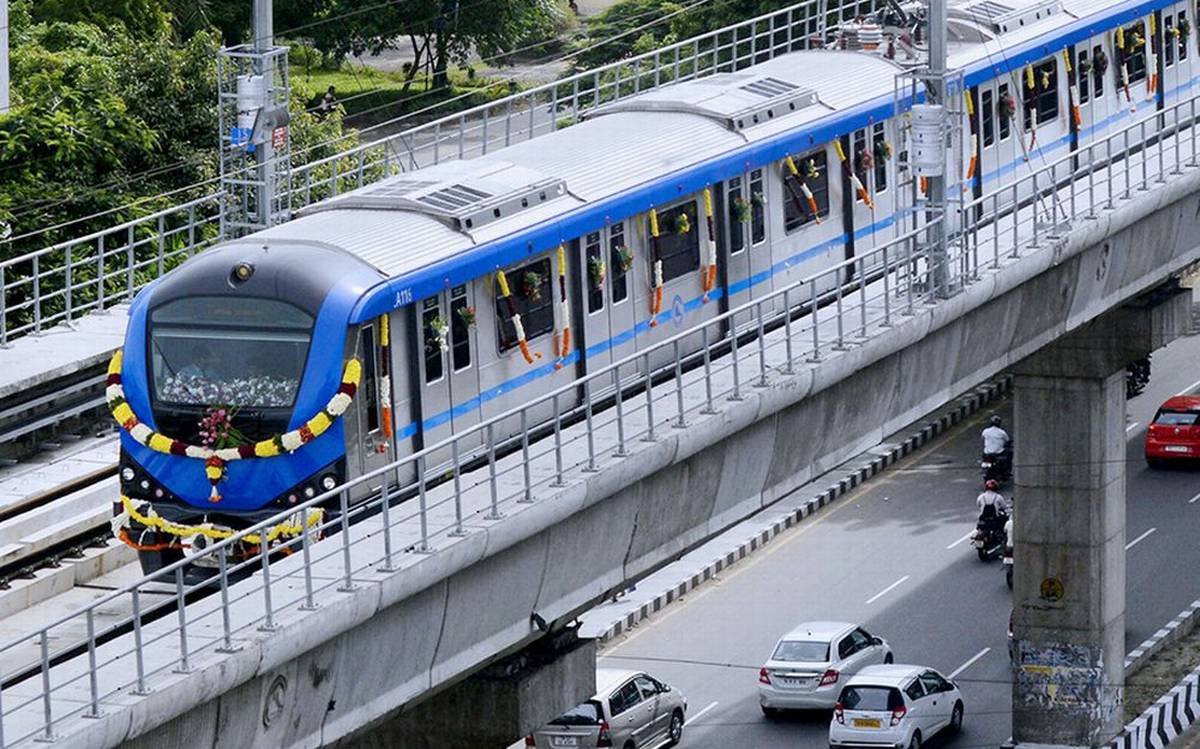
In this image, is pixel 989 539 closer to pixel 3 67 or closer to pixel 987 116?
pixel 987 116

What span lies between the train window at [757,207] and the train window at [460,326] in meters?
5.56

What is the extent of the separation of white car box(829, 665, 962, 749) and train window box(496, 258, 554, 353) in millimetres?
11081

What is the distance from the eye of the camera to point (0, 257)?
3981cm

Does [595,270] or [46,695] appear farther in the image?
[595,270]

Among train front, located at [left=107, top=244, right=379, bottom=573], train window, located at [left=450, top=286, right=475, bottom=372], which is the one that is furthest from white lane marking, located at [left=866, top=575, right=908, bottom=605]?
train front, located at [left=107, top=244, right=379, bottom=573]

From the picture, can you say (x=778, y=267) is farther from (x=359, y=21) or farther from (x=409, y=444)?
(x=359, y=21)

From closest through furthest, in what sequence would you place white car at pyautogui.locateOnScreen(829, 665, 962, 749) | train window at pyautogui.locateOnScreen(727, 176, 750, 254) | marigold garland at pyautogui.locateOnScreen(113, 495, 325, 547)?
marigold garland at pyautogui.locateOnScreen(113, 495, 325, 547) < train window at pyautogui.locateOnScreen(727, 176, 750, 254) < white car at pyautogui.locateOnScreen(829, 665, 962, 749)

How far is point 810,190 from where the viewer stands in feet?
104

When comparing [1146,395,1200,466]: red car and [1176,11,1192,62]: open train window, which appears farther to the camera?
[1146,395,1200,466]: red car

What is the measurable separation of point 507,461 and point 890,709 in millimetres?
12831

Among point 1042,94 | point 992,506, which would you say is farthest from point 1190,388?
point 1042,94

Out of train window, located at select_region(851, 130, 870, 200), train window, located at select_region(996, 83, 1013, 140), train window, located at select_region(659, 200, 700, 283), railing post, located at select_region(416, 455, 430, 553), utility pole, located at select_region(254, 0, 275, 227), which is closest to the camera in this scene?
railing post, located at select_region(416, 455, 430, 553)

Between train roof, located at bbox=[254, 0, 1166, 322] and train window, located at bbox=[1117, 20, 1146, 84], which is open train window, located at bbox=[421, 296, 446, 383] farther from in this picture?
train window, located at bbox=[1117, 20, 1146, 84]

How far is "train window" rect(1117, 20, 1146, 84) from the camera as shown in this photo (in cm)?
3984
